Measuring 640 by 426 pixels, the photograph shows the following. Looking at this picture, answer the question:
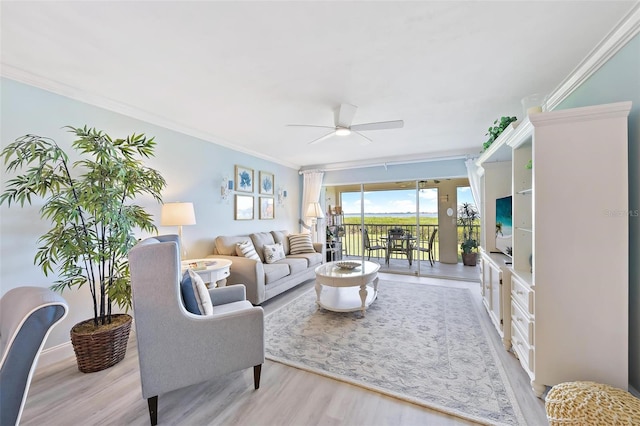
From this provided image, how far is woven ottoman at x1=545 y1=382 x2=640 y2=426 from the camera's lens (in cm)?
113

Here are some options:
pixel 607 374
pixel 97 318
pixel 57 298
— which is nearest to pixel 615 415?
pixel 607 374

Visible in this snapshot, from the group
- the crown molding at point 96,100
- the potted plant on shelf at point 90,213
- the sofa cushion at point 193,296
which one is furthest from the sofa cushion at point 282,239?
the sofa cushion at point 193,296

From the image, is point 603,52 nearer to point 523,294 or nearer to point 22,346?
point 523,294

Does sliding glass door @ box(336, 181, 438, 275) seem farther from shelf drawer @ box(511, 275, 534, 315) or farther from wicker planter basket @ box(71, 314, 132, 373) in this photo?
wicker planter basket @ box(71, 314, 132, 373)

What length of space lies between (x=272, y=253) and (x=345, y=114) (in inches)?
96.3

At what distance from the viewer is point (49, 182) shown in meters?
1.84

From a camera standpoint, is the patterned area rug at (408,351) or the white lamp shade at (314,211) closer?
the patterned area rug at (408,351)

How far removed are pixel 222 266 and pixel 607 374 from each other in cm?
312

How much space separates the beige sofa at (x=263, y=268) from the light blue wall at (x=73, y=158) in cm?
30

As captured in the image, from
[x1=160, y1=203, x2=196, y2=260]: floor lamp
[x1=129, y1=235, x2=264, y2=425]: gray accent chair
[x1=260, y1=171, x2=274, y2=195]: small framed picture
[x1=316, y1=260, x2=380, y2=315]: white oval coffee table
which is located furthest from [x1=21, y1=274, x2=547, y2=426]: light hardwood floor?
[x1=260, y1=171, x2=274, y2=195]: small framed picture

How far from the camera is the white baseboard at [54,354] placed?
6.68 feet

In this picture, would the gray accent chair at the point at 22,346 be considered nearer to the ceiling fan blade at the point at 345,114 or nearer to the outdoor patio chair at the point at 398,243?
the ceiling fan blade at the point at 345,114

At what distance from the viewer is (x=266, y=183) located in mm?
4859

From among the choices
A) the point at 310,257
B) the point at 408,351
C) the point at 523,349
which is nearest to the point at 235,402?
the point at 408,351
